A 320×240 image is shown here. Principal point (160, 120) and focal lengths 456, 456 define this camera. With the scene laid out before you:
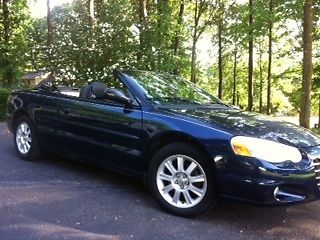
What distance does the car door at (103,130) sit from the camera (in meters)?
4.85

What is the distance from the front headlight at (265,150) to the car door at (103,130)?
44.8 inches

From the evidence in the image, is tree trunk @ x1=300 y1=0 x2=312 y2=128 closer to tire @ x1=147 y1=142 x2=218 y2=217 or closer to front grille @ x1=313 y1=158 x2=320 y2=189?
front grille @ x1=313 y1=158 x2=320 y2=189

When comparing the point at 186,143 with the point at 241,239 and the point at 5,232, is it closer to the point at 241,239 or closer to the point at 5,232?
the point at 241,239

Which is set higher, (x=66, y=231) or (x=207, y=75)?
(x=207, y=75)

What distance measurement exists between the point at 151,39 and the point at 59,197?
881 cm

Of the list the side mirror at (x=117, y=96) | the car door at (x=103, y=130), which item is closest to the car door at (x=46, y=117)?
the car door at (x=103, y=130)

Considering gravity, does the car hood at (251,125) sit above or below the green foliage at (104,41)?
below

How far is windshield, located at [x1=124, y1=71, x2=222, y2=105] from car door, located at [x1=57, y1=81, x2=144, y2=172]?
38 cm

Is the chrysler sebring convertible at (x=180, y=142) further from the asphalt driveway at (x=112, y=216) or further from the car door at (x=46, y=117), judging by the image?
the asphalt driveway at (x=112, y=216)

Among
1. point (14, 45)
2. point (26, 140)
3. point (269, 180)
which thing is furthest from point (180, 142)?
point (14, 45)

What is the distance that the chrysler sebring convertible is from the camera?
4016 mm

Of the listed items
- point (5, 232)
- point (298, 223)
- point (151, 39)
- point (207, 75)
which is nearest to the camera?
point (5, 232)

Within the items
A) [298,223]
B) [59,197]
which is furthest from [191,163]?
[59,197]

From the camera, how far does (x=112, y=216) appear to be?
14.2ft
